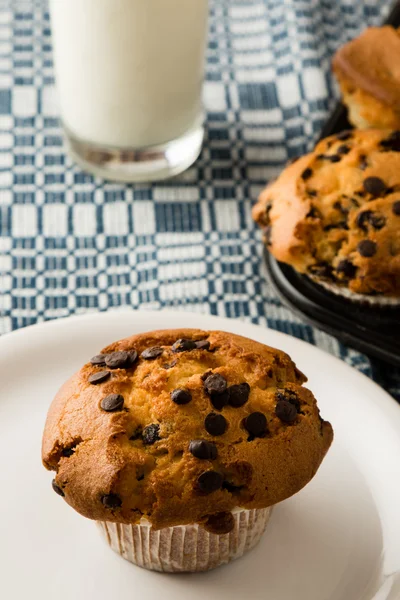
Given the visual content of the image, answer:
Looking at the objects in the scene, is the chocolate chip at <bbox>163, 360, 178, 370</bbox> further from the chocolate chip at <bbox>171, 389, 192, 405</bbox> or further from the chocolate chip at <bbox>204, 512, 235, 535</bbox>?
the chocolate chip at <bbox>204, 512, 235, 535</bbox>

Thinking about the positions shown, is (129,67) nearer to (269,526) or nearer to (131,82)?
(131,82)

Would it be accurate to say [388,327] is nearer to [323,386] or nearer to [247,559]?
[323,386]

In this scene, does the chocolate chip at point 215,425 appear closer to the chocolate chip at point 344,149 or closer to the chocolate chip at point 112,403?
the chocolate chip at point 112,403

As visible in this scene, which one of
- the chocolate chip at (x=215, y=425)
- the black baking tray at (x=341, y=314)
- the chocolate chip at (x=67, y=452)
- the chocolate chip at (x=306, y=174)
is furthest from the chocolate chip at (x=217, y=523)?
the chocolate chip at (x=306, y=174)

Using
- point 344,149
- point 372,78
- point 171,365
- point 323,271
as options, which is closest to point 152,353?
point 171,365

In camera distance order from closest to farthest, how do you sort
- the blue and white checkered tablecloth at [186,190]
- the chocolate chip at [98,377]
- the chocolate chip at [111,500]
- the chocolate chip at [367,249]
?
the chocolate chip at [111,500], the chocolate chip at [98,377], the chocolate chip at [367,249], the blue and white checkered tablecloth at [186,190]

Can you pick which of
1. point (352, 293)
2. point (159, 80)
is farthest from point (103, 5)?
point (352, 293)
